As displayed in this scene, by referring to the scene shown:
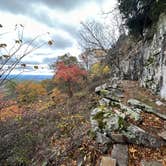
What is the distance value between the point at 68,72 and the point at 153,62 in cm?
1737

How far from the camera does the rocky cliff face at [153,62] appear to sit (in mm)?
9748

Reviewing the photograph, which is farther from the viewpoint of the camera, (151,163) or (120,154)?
(120,154)

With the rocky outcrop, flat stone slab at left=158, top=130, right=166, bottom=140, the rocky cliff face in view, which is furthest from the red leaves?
flat stone slab at left=158, top=130, right=166, bottom=140

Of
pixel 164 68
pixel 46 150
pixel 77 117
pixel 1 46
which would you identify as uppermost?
pixel 1 46

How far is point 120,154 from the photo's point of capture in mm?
6562

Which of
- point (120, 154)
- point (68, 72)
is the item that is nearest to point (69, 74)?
point (68, 72)

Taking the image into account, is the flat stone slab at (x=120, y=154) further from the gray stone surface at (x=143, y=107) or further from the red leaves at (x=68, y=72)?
the red leaves at (x=68, y=72)

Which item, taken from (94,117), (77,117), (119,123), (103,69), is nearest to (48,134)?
(77,117)

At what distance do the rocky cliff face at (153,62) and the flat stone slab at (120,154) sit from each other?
3402 millimetres

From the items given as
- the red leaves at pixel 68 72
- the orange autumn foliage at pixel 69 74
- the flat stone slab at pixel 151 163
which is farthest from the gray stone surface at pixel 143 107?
the red leaves at pixel 68 72

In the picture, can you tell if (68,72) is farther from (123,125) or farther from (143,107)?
(123,125)

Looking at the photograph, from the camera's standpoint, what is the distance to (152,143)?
22.2 ft

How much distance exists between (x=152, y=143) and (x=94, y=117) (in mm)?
2043

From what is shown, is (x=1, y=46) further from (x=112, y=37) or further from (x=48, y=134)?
(x=112, y=37)
